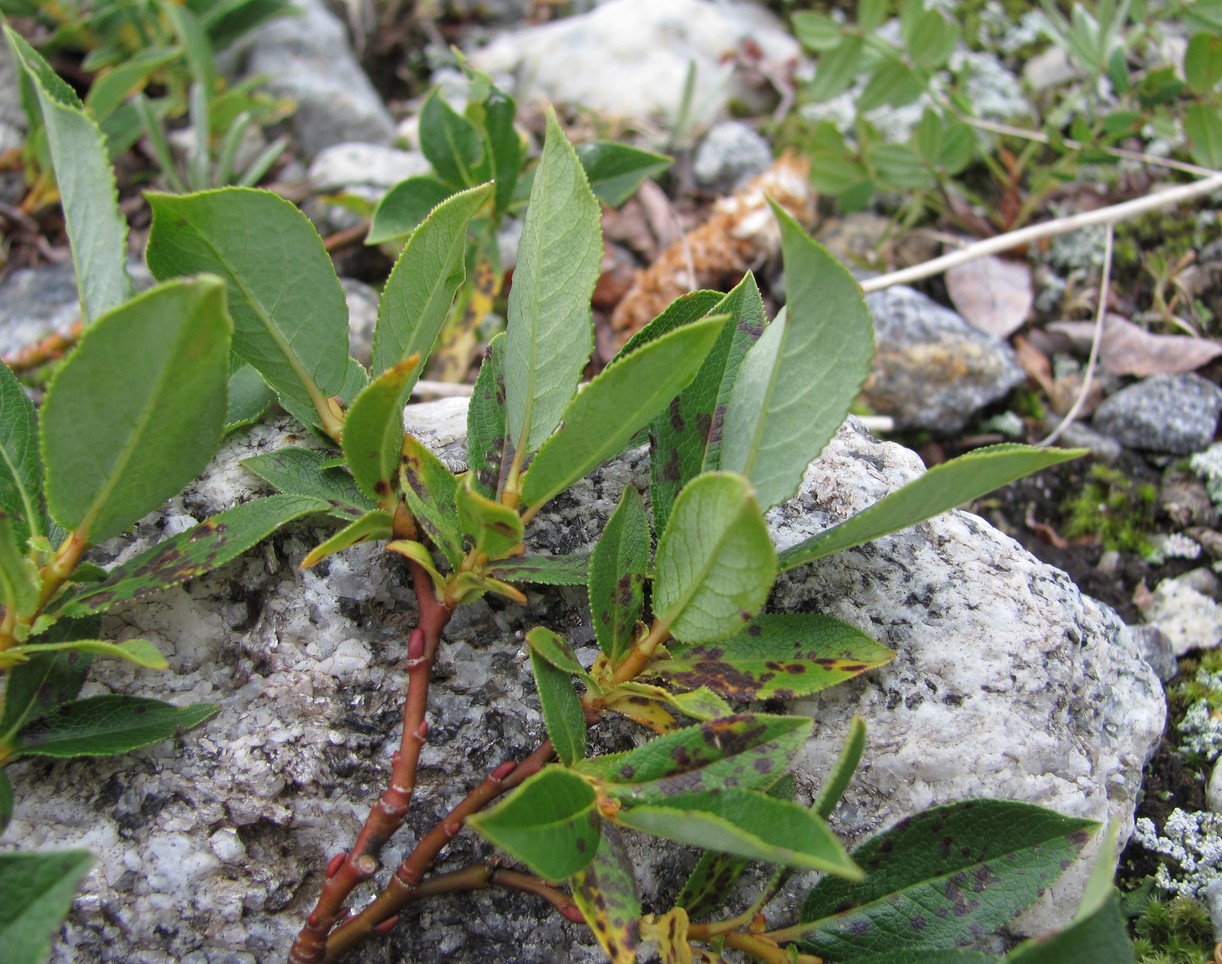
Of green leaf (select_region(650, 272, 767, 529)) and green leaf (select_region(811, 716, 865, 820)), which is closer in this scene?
green leaf (select_region(811, 716, 865, 820))

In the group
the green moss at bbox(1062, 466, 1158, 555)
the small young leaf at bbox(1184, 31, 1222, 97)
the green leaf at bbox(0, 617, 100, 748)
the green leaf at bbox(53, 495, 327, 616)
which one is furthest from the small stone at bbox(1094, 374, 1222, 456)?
the green leaf at bbox(0, 617, 100, 748)

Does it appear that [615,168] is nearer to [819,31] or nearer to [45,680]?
[819,31]

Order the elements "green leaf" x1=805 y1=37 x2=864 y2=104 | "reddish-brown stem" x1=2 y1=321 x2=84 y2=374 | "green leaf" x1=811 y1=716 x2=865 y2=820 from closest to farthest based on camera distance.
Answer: "green leaf" x1=811 y1=716 x2=865 y2=820
"reddish-brown stem" x1=2 y1=321 x2=84 y2=374
"green leaf" x1=805 y1=37 x2=864 y2=104

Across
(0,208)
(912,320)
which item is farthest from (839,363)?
(0,208)

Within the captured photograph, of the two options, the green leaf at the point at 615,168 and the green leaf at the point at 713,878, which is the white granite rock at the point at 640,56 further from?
the green leaf at the point at 713,878

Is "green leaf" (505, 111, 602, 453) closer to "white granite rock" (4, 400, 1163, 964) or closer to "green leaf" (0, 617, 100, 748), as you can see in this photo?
"white granite rock" (4, 400, 1163, 964)

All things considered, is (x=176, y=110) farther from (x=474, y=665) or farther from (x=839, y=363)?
(x=839, y=363)
